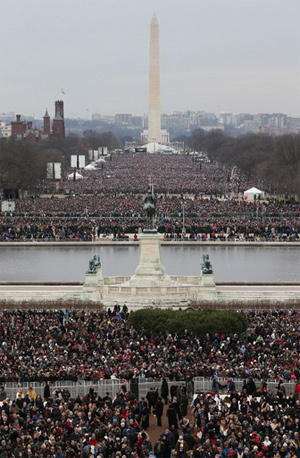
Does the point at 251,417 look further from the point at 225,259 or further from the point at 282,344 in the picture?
the point at 225,259

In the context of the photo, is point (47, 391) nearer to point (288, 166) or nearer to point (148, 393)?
point (148, 393)

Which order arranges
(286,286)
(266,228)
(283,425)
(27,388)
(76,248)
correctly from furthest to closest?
(266,228), (76,248), (286,286), (27,388), (283,425)

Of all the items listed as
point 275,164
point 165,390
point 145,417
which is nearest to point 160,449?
point 145,417

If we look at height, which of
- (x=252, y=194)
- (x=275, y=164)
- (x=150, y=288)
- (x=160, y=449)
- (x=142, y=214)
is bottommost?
(x=252, y=194)

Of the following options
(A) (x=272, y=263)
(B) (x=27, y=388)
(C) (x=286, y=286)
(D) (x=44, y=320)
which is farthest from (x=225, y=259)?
(B) (x=27, y=388)

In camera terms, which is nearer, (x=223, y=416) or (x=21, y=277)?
(x=223, y=416)
